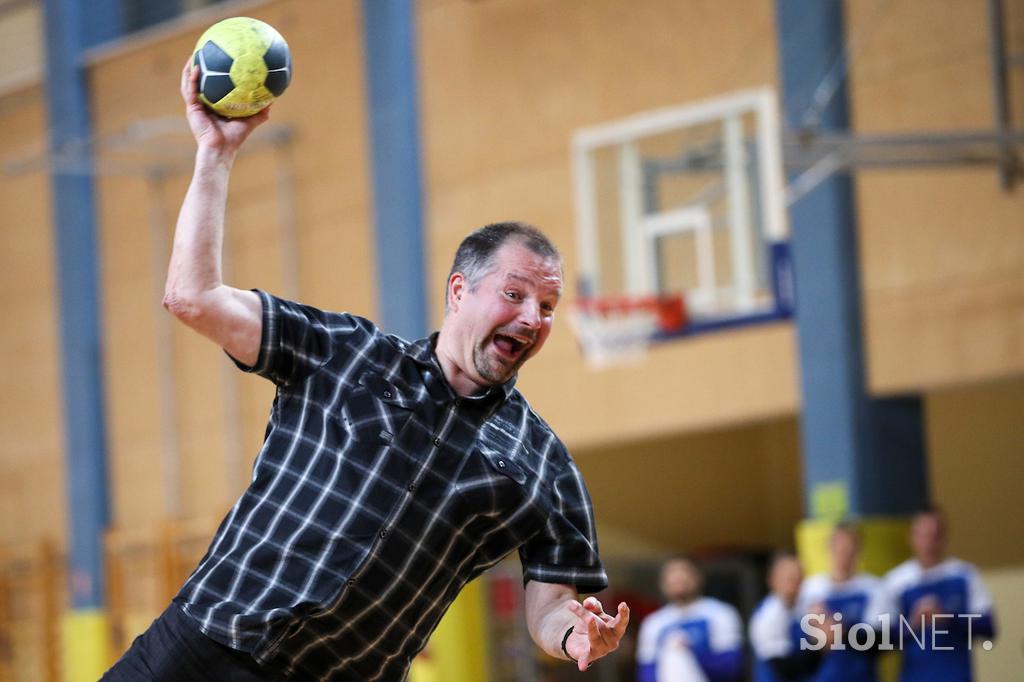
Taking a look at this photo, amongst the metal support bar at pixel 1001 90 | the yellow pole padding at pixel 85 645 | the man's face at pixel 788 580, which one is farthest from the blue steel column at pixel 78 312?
the metal support bar at pixel 1001 90

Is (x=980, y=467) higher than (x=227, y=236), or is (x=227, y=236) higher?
(x=227, y=236)

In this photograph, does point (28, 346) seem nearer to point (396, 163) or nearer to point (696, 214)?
point (396, 163)

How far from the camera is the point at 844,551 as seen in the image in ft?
35.7

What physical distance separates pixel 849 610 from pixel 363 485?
7539 millimetres

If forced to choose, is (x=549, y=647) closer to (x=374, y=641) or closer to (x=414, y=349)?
(x=374, y=641)

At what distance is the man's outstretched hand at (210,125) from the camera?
3.67m

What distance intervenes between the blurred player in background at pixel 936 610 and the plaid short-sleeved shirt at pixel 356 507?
20.8 feet

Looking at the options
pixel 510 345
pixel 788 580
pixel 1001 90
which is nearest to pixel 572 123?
pixel 1001 90

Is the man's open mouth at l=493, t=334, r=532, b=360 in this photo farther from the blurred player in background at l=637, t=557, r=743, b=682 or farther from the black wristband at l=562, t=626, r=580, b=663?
the blurred player in background at l=637, t=557, r=743, b=682

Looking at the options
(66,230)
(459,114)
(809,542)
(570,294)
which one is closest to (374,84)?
(459,114)

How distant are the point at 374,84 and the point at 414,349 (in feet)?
41.5

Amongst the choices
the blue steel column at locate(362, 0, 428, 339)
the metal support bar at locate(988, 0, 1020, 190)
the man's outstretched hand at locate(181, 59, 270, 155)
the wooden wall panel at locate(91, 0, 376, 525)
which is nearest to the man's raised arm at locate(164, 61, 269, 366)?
the man's outstretched hand at locate(181, 59, 270, 155)

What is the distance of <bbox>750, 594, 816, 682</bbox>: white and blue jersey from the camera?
10.3 metres

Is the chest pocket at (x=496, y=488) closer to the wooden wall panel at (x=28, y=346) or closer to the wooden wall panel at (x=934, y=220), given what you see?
the wooden wall panel at (x=934, y=220)
